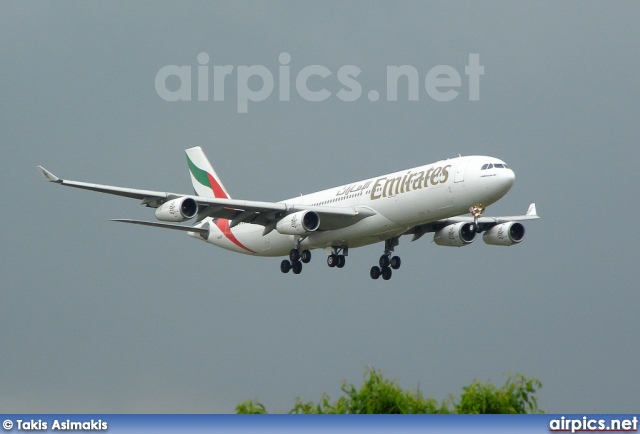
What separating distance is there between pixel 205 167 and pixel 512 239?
894 inches

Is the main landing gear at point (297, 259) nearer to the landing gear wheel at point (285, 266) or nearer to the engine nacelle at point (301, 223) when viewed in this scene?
the landing gear wheel at point (285, 266)

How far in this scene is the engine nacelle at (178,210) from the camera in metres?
64.3

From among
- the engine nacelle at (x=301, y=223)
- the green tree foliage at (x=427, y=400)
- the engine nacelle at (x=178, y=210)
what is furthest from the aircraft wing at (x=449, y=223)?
the green tree foliage at (x=427, y=400)

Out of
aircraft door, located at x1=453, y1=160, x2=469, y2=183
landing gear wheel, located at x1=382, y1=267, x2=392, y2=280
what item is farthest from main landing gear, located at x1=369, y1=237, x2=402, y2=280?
aircraft door, located at x1=453, y1=160, x2=469, y2=183

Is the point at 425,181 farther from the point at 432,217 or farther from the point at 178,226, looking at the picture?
the point at 178,226

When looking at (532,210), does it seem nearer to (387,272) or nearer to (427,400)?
(387,272)

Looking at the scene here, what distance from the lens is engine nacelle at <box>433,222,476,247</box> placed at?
6950 cm

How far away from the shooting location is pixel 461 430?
32.8 m

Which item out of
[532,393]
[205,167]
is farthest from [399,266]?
[532,393]

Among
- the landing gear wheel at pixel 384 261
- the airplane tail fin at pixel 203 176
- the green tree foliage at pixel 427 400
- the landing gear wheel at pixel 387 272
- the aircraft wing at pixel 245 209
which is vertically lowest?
the green tree foliage at pixel 427 400

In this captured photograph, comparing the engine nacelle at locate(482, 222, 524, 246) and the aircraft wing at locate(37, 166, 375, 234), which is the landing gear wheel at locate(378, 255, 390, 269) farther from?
the engine nacelle at locate(482, 222, 524, 246)

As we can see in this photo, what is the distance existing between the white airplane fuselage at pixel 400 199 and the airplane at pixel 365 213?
0.05m

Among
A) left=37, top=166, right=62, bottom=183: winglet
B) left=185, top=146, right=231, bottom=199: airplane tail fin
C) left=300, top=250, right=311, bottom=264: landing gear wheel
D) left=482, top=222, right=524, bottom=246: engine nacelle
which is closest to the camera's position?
left=37, top=166, right=62, bottom=183: winglet

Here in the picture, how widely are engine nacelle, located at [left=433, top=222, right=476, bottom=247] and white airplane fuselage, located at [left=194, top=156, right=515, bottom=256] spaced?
136 inches
